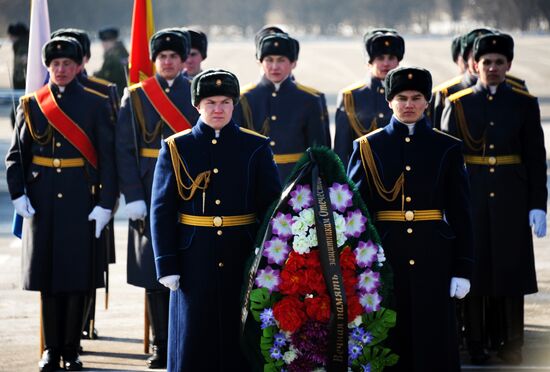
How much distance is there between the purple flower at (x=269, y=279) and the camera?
6598 millimetres

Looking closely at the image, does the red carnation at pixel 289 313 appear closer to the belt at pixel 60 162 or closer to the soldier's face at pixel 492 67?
the belt at pixel 60 162

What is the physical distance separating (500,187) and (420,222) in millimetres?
1851

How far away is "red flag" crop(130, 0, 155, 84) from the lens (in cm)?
936

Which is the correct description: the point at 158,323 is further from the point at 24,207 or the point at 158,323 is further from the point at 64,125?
the point at 64,125

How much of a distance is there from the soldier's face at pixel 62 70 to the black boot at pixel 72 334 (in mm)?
1257

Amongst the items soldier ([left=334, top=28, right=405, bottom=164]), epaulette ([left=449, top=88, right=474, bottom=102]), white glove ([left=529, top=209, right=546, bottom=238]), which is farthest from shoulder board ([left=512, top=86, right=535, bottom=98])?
soldier ([left=334, top=28, right=405, bottom=164])

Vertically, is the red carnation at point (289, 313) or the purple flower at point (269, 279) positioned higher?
the purple flower at point (269, 279)

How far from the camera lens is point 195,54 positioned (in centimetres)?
1034

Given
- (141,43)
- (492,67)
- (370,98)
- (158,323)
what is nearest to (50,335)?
(158,323)

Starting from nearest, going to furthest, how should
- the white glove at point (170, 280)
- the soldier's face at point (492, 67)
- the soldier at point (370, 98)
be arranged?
the white glove at point (170, 280)
the soldier's face at point (492, 67)
the soldier at point (370, 98)

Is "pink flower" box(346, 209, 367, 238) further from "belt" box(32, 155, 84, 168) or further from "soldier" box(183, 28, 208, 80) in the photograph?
"soldier" box(183, 28, 208, 80)

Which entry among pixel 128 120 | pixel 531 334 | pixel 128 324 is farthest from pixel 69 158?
pixel 531 334

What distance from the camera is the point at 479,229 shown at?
Answer: 8.80 meters

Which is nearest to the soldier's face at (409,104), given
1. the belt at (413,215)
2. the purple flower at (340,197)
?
the belt at (413,215)
